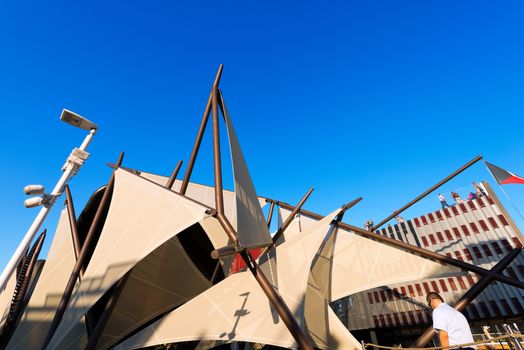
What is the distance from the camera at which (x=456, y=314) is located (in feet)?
14.4

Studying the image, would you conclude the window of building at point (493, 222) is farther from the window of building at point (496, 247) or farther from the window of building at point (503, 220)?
the window of building at point (496, 247)

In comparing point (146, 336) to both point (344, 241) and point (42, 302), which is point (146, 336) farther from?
point (344, 241)

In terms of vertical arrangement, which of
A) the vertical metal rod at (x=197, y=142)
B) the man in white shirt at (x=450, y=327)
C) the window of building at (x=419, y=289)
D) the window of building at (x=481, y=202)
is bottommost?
the man in white shirt at (x=450, y=327)

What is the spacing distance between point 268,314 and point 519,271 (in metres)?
30.2

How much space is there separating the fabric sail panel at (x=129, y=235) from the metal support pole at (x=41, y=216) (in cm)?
200

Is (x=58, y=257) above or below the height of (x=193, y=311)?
above

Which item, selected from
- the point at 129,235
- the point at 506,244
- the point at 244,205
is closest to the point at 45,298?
the point at 129,235

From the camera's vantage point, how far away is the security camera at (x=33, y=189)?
6.18m

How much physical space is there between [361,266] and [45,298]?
616 inches

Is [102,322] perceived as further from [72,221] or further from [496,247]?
[496,247]

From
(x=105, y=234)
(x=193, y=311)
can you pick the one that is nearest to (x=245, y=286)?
(x=193, y=311)

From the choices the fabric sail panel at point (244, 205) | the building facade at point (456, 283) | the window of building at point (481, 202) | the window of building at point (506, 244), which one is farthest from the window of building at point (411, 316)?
the fabric sail panel at point (244, 205)

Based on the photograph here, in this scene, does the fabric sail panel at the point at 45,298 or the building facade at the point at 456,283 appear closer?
the fabric sail panel at the point at 45,298

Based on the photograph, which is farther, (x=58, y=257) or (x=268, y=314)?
(x=58, y=257)
